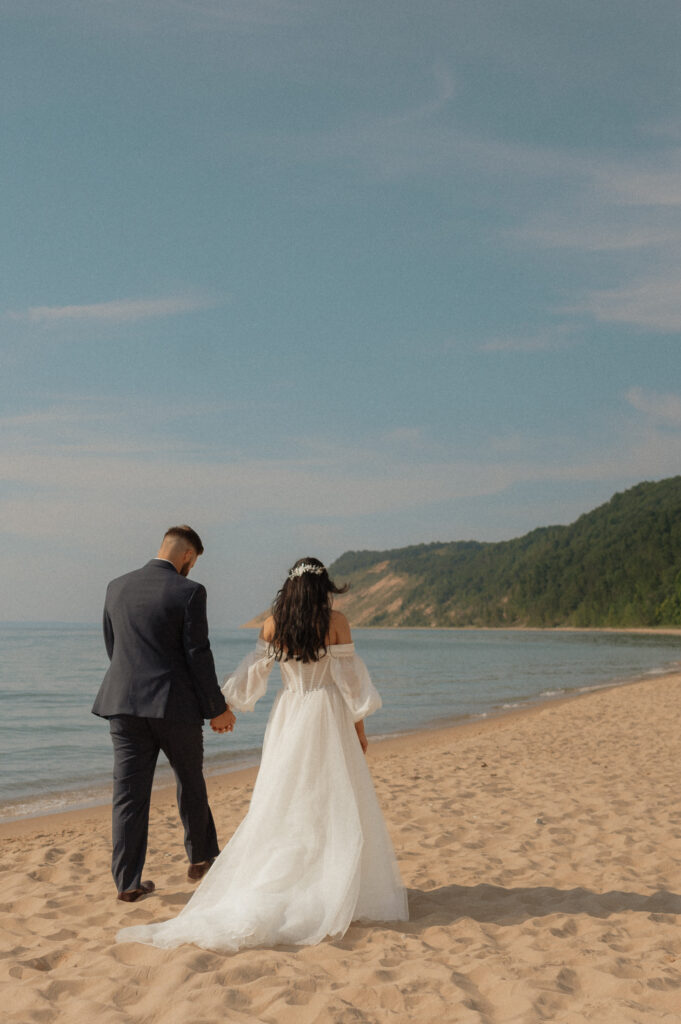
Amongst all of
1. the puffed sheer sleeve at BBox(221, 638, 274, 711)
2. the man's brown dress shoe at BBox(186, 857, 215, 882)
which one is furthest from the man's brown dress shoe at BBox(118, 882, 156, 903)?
the puffed sheer sleeve at BBox(221, 638, 274, 711)

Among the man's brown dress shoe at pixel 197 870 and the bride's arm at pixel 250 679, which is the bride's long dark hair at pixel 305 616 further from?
the man's brown dress shoe at pixel 197 870

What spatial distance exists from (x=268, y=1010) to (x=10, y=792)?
908cm

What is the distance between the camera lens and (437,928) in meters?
4.42

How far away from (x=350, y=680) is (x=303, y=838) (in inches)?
33.1

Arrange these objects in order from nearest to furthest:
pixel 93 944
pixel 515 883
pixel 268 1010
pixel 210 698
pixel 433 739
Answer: pixel 268 1010 < pixel 93 944 < pixel 210 698 < pixel 515 883 < pixel 433 739

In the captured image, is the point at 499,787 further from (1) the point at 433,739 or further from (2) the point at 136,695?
(1) the point at 433,739

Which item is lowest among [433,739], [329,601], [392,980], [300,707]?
[433,739]

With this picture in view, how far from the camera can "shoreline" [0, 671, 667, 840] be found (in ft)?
30.2

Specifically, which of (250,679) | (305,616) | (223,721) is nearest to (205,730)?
(223,721)

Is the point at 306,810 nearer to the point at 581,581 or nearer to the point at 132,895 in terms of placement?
the point at 132,895

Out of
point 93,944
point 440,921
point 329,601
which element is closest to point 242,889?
point 93,944

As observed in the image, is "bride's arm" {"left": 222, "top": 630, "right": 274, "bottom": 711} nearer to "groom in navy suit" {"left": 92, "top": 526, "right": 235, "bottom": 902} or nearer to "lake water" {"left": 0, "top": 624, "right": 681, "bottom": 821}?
"groom in navy suit" {"left": 92, "top": 526, "right": 235, "bottom": 902}

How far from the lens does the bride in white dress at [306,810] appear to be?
4.12 metres

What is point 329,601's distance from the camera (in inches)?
177
